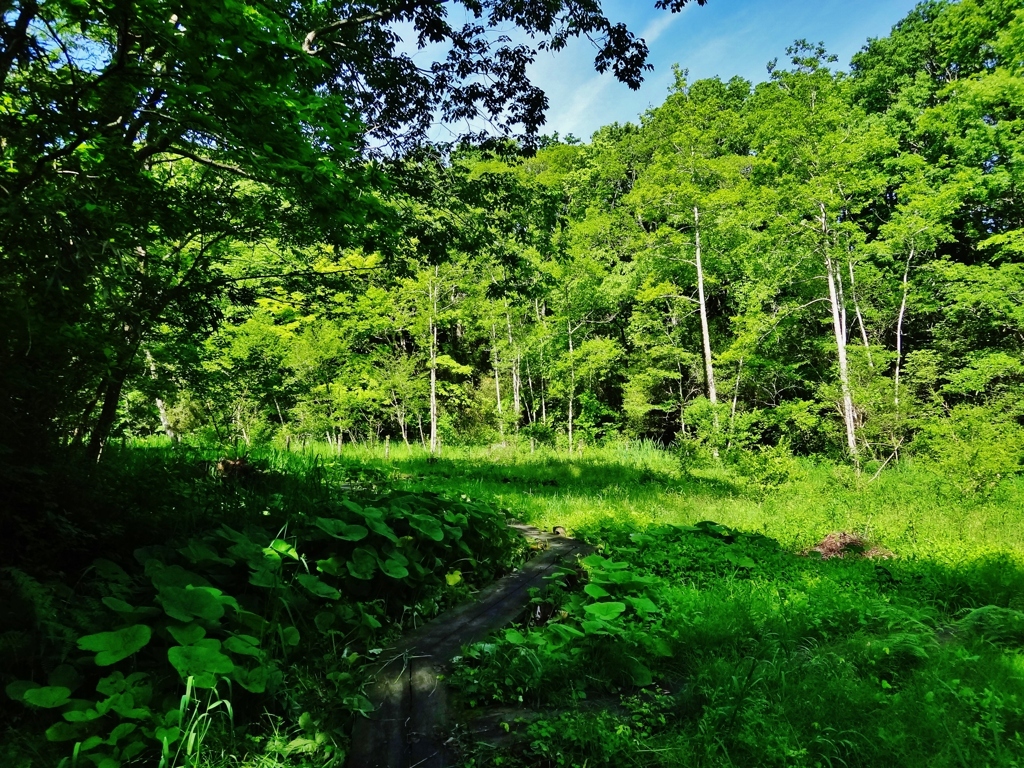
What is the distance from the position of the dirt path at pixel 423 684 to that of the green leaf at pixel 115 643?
3.01 feet

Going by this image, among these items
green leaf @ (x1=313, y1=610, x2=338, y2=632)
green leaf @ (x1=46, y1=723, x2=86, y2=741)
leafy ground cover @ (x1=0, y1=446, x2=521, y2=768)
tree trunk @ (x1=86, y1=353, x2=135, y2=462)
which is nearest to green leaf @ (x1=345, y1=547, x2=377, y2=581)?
leafy ground cover @ (x1=0, y1=446, x2=521, y2=768)

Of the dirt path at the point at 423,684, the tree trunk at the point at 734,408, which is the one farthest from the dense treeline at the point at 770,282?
the dirt path at the point at 423,684

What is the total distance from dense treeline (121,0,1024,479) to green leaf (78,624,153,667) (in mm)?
5612

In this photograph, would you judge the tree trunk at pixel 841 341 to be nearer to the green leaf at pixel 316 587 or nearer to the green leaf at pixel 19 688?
the green leaf at pixel 316 587

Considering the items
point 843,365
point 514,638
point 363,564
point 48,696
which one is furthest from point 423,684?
point 843,365

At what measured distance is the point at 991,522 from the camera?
20.1 ft

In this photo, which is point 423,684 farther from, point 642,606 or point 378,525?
point 642,606

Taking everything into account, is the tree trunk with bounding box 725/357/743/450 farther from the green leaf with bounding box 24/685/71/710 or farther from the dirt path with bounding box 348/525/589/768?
the green leaf with bounding box 24/685/71/710

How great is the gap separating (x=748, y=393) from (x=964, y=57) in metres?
13.6

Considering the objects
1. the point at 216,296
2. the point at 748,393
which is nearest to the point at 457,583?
the point at 216,296

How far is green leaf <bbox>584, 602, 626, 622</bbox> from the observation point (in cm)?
278

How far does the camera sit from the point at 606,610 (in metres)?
2.84

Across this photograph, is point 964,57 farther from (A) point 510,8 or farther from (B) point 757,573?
(B) point 757,573

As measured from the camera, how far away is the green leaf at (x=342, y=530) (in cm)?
306
